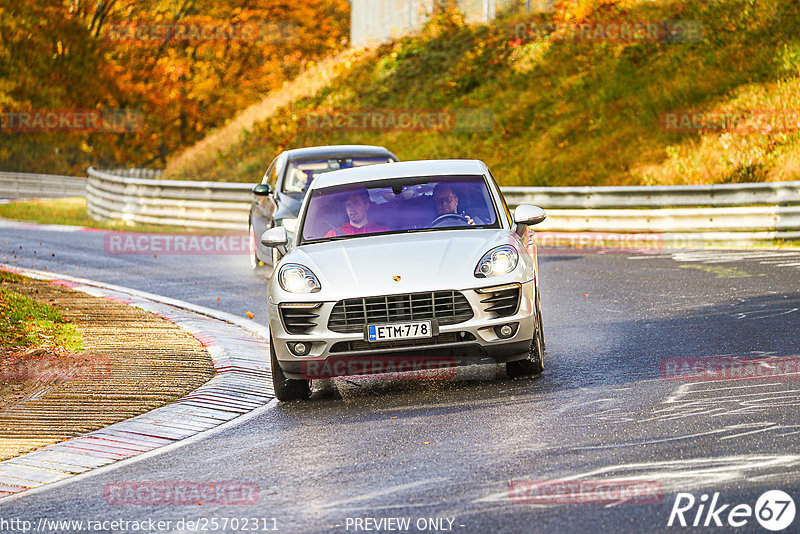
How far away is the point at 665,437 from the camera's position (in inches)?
268

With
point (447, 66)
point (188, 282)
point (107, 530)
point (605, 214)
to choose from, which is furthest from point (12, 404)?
point (447, 66)

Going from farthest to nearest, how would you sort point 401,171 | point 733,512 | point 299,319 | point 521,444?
point 401,171 < point 299,319 < point 521,444 < point 733,512

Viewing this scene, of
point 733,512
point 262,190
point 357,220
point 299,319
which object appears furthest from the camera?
point 262,190

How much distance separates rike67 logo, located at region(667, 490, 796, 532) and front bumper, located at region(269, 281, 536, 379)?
304 centimetres

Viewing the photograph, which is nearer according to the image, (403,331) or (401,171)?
(403,331)

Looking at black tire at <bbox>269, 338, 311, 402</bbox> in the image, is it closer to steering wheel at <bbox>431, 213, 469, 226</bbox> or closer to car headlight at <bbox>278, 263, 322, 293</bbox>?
car headlight at <bbox>278, 263, 322, 293</bbox>

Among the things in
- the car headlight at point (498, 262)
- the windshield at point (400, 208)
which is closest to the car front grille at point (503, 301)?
the car headlight at point (498, 262)

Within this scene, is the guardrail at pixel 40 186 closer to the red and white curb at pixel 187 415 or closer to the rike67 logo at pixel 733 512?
the red and white curb at pixel 187 415

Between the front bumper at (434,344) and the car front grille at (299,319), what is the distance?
26mm

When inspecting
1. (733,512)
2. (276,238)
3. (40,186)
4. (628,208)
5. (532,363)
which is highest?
(276,238)

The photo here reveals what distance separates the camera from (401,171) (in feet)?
32.7

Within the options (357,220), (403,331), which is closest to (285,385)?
(403,331)

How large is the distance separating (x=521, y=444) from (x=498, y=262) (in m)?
2.10

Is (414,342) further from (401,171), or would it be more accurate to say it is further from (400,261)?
(401,171)
